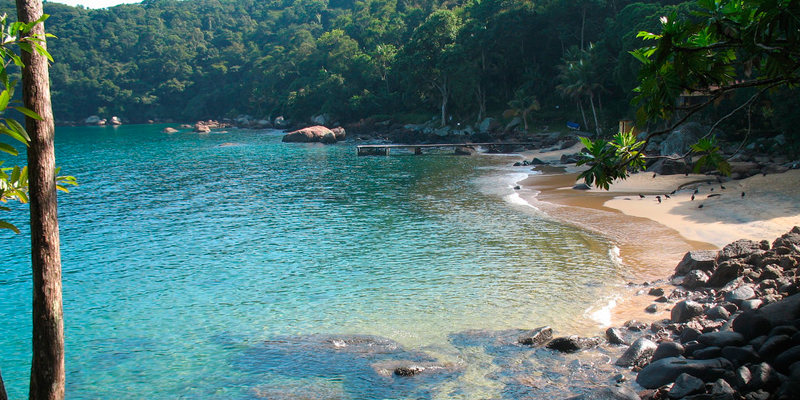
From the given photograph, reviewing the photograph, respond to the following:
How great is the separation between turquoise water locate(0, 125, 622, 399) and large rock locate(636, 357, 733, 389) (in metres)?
2.53

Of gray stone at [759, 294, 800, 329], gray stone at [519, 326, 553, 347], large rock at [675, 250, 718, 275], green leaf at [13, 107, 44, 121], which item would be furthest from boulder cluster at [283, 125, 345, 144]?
green leaf at [13, 107, 44, 121]

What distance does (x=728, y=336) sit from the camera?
30.3ft

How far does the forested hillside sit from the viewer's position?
55.5 m

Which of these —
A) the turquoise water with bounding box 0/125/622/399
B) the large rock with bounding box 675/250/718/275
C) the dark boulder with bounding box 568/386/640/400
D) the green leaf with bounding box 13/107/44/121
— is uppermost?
the green leaf with bounding box 13/107/44/121

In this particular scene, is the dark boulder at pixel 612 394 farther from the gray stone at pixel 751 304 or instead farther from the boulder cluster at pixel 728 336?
the gray stone at pixel 751 304

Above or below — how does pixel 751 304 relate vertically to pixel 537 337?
above

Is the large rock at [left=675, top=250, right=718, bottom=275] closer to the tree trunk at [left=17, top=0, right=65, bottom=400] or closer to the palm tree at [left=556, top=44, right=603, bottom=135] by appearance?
the tree trunk at [left=17, top=0, right=65, bottom=400]

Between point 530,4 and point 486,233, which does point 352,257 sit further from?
point 530,4

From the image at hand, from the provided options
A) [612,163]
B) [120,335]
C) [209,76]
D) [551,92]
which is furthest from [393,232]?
[209,76]

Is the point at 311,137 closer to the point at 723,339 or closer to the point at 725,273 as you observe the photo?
the point at 725,273

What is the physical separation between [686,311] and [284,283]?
33.7 ft

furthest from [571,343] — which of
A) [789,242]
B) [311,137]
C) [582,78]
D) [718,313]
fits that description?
[311,137]

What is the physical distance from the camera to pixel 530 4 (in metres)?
60.8

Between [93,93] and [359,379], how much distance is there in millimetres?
138955
